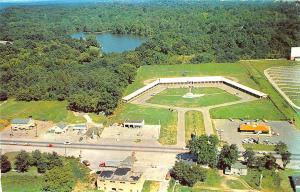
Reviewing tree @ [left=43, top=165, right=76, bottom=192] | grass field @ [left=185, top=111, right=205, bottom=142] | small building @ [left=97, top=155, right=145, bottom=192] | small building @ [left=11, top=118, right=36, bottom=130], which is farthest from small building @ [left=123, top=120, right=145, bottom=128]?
tree @ [left=43, top=165, right=76, bottom=192]

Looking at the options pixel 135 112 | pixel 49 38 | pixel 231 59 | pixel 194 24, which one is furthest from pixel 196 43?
pixel 135 112

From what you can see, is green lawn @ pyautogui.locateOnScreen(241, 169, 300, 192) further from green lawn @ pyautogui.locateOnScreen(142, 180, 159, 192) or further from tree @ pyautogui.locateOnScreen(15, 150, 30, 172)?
tree @ pyautogui.locateOnScreen(15, 150, 30, 172)

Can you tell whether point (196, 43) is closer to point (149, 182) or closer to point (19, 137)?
point (19, 137)

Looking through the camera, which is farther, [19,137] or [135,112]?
[135,112]

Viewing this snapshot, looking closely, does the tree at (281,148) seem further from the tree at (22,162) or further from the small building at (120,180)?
the tree at (22,162)

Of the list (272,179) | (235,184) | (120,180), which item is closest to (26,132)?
(120,180)

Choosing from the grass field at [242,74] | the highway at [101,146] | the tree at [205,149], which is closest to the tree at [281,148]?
the tree at [205,149]

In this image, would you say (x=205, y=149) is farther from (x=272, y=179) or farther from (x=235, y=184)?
(x=272, y=179)
